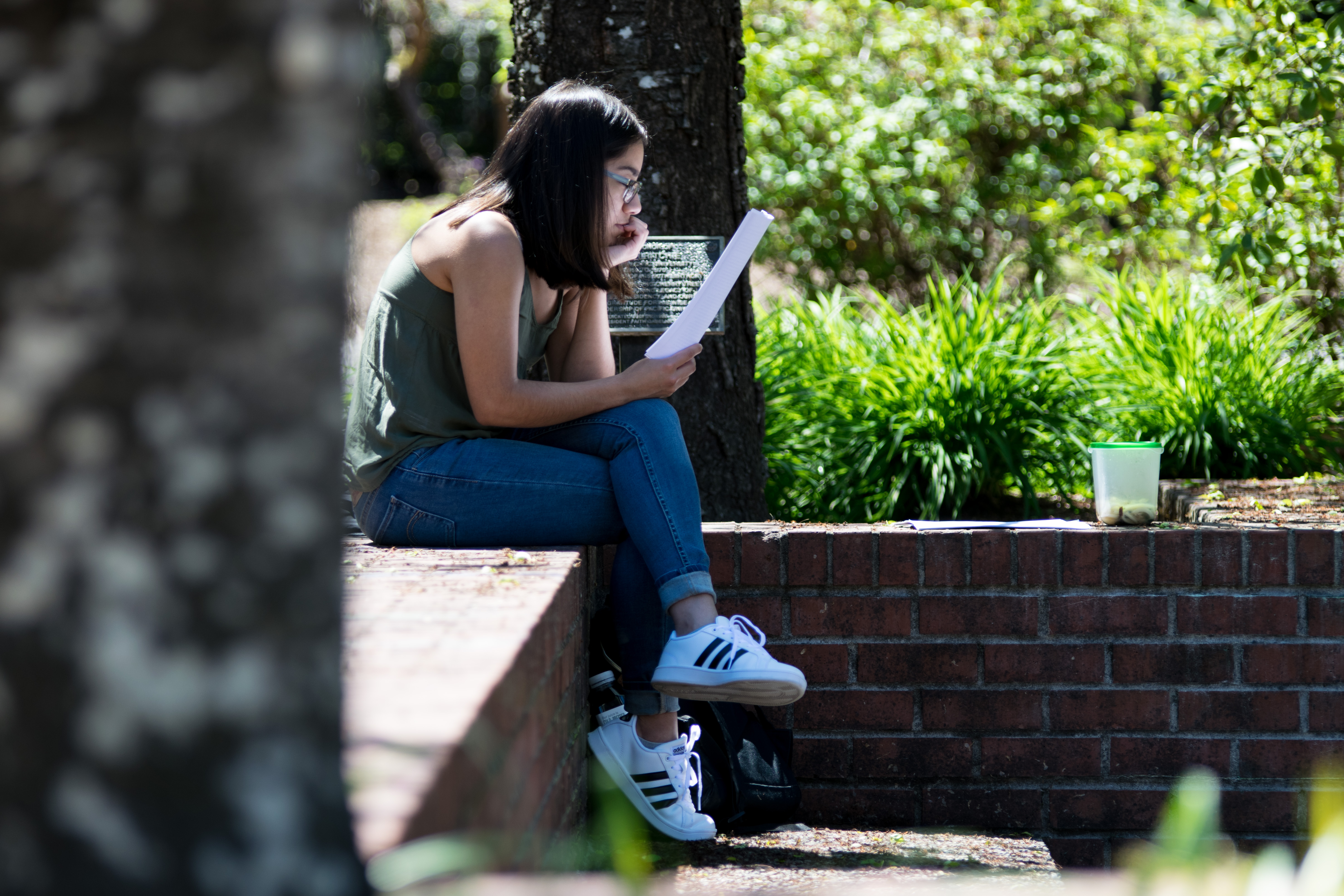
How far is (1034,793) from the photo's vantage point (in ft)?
8.67

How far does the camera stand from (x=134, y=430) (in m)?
0.76

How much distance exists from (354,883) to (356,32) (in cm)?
58

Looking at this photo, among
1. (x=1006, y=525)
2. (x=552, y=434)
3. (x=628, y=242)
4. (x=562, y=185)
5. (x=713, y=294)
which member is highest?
(x=562, y=185)

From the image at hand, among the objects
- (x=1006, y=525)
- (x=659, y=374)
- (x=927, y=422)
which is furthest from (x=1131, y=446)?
(x=659, y=374)

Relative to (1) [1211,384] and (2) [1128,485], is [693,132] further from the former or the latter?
(1) [1211,384]

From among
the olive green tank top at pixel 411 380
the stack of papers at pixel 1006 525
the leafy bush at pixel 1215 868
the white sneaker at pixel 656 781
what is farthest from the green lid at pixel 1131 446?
the leafy bush at pixel 1215 868

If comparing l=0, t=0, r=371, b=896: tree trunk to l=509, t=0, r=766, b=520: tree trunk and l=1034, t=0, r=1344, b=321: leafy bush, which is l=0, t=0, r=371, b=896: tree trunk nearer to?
l=509, t=0, r=766, b=520: tree trunk

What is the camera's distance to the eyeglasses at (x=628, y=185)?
2414mm

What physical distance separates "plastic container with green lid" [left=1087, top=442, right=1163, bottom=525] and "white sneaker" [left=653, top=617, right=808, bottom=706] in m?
1.01

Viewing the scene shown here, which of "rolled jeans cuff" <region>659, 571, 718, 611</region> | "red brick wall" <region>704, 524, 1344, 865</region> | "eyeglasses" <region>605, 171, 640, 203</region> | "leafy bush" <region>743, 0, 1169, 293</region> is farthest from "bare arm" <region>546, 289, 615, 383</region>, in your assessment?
"leafy bush" <region>743, 0, 1169, 293</region>

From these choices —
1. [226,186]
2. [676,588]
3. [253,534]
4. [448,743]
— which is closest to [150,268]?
[226,186]

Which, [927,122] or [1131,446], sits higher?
[927,122]

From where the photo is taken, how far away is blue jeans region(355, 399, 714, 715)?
7.23 feet

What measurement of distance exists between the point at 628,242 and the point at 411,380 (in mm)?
543
